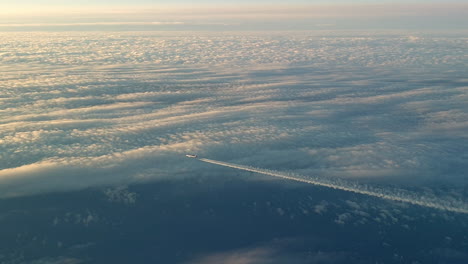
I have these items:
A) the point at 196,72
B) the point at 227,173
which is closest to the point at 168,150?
the point at 227,173

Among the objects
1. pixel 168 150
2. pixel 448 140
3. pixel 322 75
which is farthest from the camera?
pixel 322 75

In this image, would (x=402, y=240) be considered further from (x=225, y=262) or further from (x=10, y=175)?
(x=10, y=175)

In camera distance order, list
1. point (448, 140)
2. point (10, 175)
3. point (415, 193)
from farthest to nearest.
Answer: point (448, 140), point (10, 175), point (415, 193)

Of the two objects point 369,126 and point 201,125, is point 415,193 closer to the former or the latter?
point 369,126

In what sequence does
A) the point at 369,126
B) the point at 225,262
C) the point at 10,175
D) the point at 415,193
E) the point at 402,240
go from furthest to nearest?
the point at 369,126 → the point at 10,175 → the point at 415,193 → the point at 402,240 → the point at 225,262

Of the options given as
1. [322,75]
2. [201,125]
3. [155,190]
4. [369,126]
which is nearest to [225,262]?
[155,190]

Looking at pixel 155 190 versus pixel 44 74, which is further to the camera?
pixel 44 74
